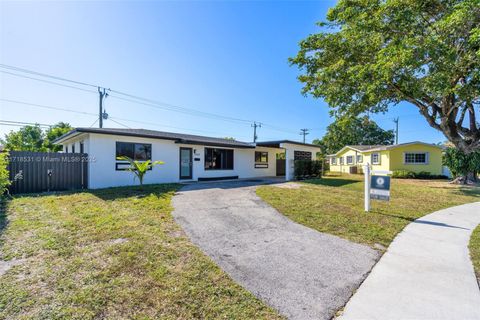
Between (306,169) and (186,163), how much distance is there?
9.00 meters

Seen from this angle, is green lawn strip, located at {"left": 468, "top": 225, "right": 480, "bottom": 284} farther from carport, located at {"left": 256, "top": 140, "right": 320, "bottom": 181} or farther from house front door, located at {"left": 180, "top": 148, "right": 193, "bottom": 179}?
house front door, located at {"left": 180, "top": 148, "right": 193, "bottom": 179}

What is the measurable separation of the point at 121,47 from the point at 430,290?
1480 cm

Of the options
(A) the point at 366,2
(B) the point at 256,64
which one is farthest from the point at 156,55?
(A) the point at 366,2

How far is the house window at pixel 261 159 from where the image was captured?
18844mm

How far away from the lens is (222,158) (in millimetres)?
16156

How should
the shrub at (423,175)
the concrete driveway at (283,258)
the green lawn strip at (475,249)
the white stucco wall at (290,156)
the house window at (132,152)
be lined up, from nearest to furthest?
the concrete driveway at (283,258) < the green lawn strip at (475,249) < the house window at (132,152) < the white stucco wall at (290,156) < the shrub at (423,175)

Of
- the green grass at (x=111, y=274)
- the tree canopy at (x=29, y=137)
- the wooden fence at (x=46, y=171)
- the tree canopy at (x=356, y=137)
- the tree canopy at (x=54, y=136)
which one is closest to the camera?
the green grass at (x=111, y=274)

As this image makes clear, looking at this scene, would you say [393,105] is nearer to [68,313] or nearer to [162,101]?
[68,313]

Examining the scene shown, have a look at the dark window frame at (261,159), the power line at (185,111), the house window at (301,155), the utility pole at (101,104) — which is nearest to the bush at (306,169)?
the house window at (301,155)

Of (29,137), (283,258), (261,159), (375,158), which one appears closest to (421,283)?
(283,258)

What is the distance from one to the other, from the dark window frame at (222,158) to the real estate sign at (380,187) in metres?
10.3

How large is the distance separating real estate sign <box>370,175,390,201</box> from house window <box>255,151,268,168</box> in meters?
12.2

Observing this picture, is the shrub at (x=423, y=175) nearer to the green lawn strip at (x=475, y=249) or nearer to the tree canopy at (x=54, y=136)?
the green lawn strip at (x=475, y=249)

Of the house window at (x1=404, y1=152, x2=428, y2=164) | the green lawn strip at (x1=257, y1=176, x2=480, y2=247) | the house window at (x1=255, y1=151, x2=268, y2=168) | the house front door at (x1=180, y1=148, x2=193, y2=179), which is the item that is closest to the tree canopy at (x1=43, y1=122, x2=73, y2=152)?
the house front door at (x1=180, y1=148, x2=193, y2=179)
